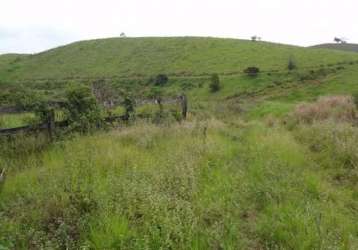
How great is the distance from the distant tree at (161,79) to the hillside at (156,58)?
3307 millimetres

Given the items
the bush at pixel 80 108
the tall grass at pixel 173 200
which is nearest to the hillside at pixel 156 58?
the bush at pixel 80 108

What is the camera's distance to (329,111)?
44.6ft

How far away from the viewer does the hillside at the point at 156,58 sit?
49562 millimetres

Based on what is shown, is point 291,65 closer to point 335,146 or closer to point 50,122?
point 335,146

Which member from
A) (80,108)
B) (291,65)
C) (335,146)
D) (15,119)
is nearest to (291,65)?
(291,65)

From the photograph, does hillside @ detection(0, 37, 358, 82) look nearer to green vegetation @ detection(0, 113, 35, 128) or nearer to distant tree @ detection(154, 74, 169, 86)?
distant tree @ detection(154, 74, 169, 86)

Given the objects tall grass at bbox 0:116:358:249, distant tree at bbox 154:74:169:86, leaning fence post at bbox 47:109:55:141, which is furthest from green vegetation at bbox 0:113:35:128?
distant tree at bbox 154:74:169:86

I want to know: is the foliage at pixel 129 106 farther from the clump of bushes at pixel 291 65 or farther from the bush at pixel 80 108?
the clump of bushes at pixel 291 65

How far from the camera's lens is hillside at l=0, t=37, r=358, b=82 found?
163 ft

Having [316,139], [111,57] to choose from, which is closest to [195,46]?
[111,57]

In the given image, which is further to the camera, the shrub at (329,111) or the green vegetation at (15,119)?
the shrub at (329,111)

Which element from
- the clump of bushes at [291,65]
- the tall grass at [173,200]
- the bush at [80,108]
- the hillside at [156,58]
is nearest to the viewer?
the tall grass at [173,200]

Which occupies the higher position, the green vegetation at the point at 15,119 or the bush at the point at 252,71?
the green vegetation at the point at 15,119

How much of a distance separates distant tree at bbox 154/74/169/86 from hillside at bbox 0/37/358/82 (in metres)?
3.31
